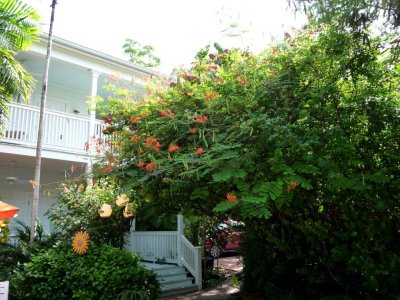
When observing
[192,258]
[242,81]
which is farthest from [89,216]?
[242,81]

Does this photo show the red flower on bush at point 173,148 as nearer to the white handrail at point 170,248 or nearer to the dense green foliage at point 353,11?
the dense green foliage at point 353,11

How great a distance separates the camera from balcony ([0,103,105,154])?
10445 millimetres

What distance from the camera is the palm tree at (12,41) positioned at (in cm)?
848

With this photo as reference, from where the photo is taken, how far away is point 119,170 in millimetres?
5117

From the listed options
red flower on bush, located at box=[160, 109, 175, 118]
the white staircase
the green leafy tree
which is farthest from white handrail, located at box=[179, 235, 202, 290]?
the green leafy tree

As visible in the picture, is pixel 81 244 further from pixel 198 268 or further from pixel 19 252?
pixel 198 268

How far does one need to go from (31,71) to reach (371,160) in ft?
39.6

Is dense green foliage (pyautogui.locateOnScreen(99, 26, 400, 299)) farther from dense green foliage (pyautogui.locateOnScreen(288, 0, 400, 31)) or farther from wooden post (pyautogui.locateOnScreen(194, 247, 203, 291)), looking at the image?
wooden post (pyautogui.locateOnScreen(194, 247, 203, 291))

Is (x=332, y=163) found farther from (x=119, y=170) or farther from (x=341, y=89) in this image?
(x=119, y=170)

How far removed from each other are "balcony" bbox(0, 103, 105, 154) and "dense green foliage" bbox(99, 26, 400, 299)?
19.1 feet

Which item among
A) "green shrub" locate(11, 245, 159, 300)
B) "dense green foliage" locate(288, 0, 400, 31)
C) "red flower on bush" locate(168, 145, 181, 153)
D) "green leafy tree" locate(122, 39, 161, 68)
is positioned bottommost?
"green shrub" locate(11, 245, 159, 300)

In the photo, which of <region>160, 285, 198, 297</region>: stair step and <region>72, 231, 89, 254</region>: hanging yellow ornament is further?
<region>160, 285, 198, 297</region>: stair step

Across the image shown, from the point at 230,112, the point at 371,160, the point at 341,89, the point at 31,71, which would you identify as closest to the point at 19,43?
the point at 31,71

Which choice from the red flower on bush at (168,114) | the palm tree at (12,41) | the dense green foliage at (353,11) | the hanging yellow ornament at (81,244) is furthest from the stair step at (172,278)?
the dense green foliage at (353,11)
